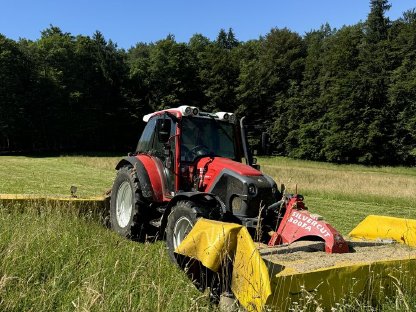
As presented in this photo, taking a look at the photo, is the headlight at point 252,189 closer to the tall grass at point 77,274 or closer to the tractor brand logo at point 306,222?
the tractor brand logo at point 306,222

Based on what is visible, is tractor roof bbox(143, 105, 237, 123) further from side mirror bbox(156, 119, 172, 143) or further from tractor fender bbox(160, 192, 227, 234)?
tractor fender bbox(160, 192, 227, 234)

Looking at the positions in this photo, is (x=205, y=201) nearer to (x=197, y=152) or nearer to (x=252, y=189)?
(x=252, y=189)

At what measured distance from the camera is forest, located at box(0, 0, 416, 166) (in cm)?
4306

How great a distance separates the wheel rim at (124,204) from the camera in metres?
7.48

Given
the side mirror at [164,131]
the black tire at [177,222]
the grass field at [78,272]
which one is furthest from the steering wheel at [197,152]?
the grass field at [78,272]

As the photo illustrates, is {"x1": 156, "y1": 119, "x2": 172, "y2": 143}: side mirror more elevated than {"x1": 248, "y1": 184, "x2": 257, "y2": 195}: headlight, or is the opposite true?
{"x1": 156, "y1": 119, "x2": 172, "y2": 143}: side mirror

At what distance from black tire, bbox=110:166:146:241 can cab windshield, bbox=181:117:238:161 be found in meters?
1.02

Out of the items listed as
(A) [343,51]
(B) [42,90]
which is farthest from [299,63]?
(B) [42,90]

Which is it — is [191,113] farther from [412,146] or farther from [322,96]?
[322,96]

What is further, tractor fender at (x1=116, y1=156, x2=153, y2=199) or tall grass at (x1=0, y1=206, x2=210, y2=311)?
tractor fender at (x1=116, y1=156, x2=153, y2=199)

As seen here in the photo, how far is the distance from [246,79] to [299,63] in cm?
653

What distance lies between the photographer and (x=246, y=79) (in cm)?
5319

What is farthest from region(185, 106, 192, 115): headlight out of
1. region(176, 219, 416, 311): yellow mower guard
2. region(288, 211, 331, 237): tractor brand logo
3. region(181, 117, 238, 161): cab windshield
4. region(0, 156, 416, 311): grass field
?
region(176, 219, 416, 311): yellow mower guard

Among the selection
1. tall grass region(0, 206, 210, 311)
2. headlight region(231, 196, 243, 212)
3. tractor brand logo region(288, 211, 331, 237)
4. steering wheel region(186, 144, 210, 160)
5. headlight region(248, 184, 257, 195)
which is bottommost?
tall grass region(0, 206, 210, 311)
